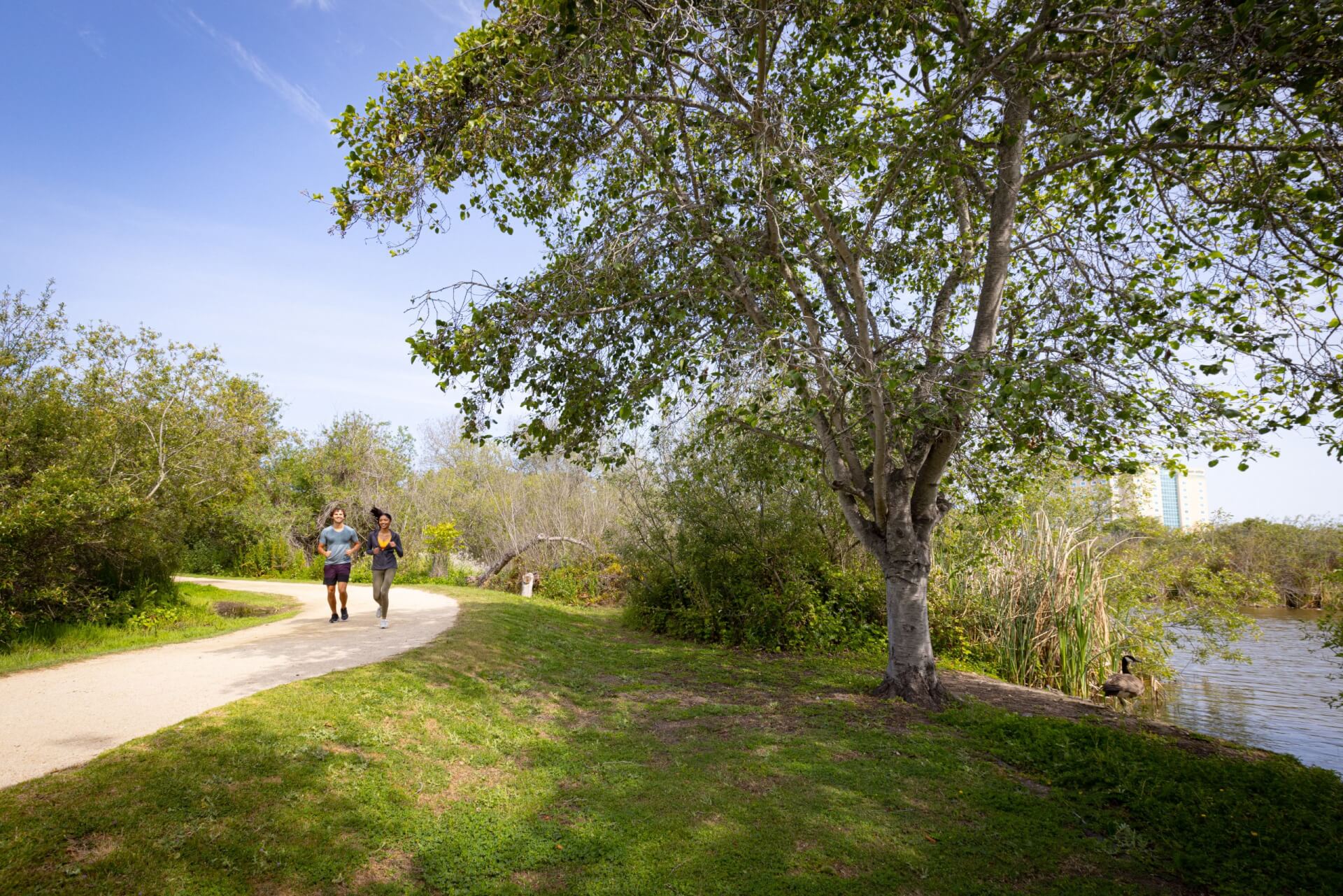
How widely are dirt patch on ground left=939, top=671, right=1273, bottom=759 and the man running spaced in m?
9.17

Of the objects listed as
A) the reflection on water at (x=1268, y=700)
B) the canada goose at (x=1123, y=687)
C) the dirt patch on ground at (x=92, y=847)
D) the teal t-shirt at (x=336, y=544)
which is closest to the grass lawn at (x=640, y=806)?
the dirt patch on ground at (x=92, y=847)

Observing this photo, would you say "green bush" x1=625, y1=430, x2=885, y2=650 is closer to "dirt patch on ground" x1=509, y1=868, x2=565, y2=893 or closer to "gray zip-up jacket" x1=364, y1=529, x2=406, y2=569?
"gray zip-up jacket" x1=364, y1=529, x2=406, y2=569

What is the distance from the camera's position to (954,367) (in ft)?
18.9

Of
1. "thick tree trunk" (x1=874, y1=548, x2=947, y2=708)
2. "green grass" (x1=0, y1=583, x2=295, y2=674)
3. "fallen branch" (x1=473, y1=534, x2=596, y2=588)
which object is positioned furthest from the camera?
"fallen branch" (x1=473, y1=534, x2=596, y2=588)

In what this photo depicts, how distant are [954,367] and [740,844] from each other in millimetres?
4209

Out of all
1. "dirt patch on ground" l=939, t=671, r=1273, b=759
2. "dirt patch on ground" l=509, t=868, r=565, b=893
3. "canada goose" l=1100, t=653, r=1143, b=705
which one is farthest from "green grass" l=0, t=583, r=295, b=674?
"canada goose" l=1100, t=653, r=1143, b=705

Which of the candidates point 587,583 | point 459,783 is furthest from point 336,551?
point 587,583

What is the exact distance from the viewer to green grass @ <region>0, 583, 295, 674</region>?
7289mm

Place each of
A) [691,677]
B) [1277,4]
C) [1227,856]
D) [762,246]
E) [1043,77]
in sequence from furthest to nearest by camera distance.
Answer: [691,677] → [762,246] → [1043,77] → [1227,856] → [1277,4]

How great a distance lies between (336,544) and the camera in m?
10.4

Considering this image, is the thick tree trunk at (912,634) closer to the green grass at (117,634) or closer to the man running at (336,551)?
the man running at (336,551)

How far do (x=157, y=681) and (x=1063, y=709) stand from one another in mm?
9637

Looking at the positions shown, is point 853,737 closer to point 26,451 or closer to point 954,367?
point 954,367

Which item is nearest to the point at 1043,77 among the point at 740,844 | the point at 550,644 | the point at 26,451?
the point at 740,844
